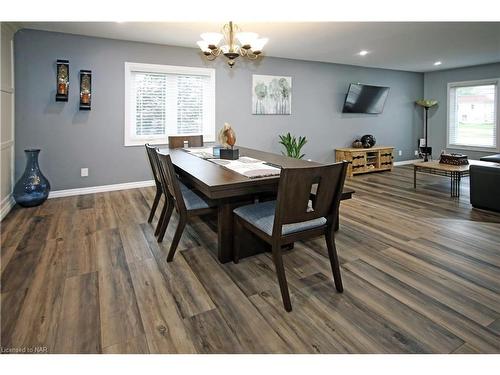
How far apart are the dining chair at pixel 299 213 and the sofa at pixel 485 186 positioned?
8.93 ft

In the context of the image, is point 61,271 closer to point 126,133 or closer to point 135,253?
point 135,253

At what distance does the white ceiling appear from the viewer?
384 centimetres

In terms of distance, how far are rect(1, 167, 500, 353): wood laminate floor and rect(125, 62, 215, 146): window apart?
2.00 meters

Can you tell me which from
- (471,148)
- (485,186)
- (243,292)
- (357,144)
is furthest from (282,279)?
(471,148)

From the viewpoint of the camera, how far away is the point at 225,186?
188 cm

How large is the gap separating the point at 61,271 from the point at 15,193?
2.24 metres

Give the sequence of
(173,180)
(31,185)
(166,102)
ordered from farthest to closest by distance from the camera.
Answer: (166,102) < (31,185) < (173,180)

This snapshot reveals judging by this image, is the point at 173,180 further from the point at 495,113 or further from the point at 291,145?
the point at 495,113

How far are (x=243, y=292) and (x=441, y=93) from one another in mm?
7733

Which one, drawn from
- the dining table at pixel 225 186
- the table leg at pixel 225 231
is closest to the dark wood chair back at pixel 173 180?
the dining table at pixel 225 186

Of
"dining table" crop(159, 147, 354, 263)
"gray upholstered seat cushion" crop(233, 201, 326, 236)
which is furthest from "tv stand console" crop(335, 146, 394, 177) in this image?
"gray upholstered seat cushion" crop(233, 201, 326, 236)

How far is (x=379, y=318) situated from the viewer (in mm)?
1683

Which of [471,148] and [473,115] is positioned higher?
[473,115]

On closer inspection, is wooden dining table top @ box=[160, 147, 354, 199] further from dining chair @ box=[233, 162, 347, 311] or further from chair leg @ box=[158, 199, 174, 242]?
chair leg @ box=[158, 199, 174, 242]
